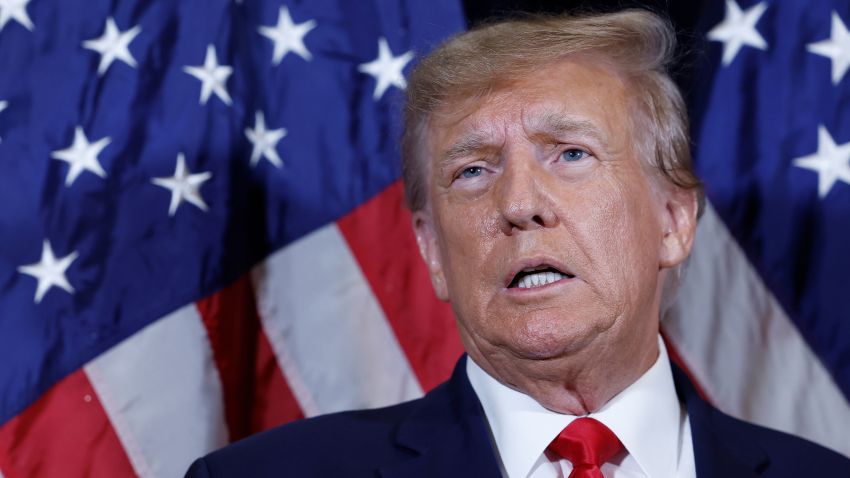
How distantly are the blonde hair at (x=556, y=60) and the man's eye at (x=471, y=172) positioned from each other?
13 cm

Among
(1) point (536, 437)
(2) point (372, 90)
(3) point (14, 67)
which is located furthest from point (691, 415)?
(3) point (14, 67)

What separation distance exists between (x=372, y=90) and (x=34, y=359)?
1.01 m

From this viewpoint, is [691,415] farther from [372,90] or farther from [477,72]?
[372,90]

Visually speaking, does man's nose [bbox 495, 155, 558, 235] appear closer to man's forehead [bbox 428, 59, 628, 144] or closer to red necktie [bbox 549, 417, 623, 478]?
man's forehead [bbox 428, 59, 628, 144]

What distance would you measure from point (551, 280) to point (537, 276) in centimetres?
3

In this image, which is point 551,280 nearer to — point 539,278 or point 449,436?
point 539,278

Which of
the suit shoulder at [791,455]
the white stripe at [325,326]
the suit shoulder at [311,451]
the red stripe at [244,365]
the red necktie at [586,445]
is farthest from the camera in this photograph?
the white stripe at [325,326]

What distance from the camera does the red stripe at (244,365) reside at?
248cm

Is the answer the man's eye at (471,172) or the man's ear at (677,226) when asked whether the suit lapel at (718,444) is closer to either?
the man's ear at (677,226)

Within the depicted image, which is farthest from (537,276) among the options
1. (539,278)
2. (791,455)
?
(791,455)

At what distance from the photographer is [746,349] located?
272cm

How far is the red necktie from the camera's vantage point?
6.31ft

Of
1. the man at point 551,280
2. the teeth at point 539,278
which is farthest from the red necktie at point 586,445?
the teeth at point 539,278

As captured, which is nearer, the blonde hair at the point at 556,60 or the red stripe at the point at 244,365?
the blonde hair at the point at 556,60
